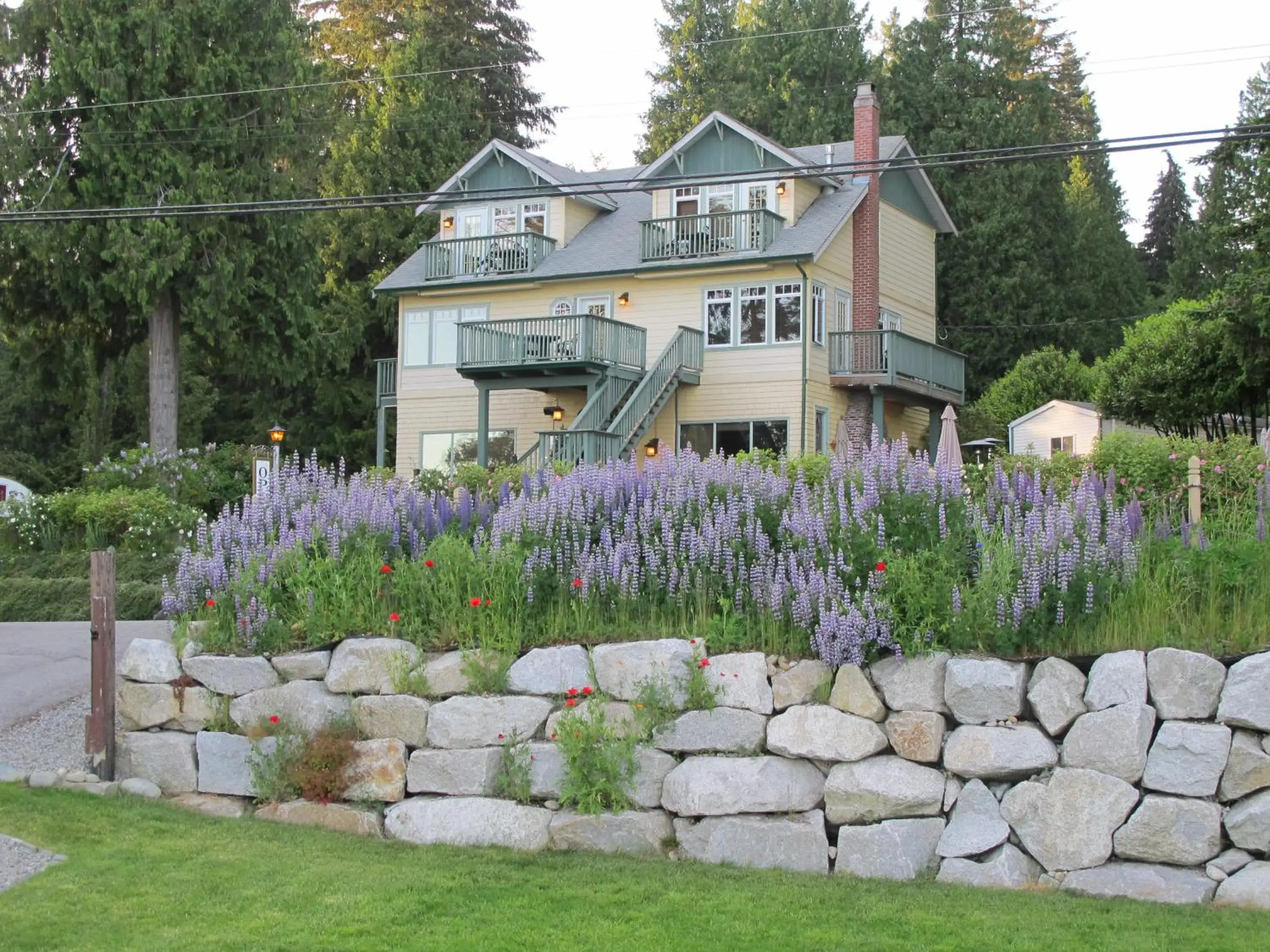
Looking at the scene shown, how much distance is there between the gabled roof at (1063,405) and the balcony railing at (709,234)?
667 centimetres

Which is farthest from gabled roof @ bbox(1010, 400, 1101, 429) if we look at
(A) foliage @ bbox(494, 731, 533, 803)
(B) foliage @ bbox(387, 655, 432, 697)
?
(A) foliage @ bbox(494, 731, 533, 803)

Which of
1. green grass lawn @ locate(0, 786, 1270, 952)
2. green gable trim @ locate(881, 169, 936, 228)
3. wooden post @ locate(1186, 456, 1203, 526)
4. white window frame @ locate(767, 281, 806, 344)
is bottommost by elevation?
green grass lawn @ locate(0, 786, 1270, 952)

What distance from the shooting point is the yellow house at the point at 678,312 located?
26531 millimetres

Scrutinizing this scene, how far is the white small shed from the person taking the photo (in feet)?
89.5

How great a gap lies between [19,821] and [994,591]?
601 centimetres

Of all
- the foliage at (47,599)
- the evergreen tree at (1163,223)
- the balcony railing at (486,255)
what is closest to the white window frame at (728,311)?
the balcony railing at (486,255)

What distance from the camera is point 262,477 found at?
13.0 m

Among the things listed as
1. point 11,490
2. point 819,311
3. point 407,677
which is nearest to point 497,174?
point 819,311

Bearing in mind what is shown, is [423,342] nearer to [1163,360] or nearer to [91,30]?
[91,30]

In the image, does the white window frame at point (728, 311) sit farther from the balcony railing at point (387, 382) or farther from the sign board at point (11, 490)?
the sign board at point (11, 490)

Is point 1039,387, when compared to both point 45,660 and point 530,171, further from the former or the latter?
point 45,660

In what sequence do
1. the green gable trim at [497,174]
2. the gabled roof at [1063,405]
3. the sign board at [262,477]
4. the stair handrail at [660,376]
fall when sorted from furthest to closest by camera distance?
the green gable trim at [497,174]
the gabled roof at [1063,405]
the stair handrail at [660,376]
the sign board at [262,477]

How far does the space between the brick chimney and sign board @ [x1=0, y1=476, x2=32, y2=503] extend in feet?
51.7

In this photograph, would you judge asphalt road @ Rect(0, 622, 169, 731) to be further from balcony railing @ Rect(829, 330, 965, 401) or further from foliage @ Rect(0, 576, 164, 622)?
balcony railing @ Rect(829, 330, 965, 401)
